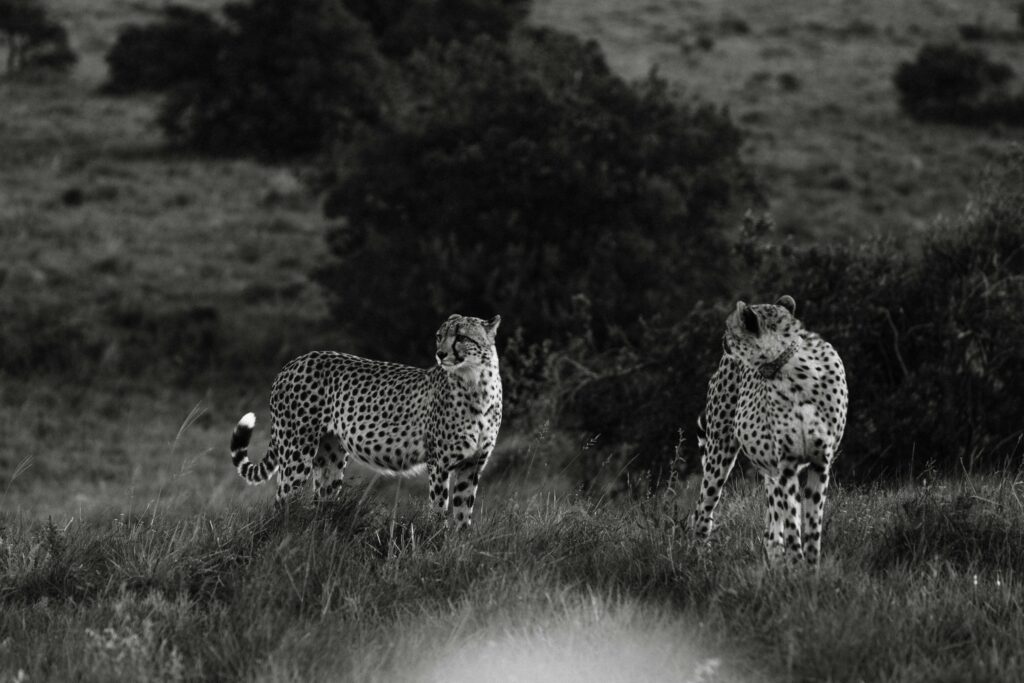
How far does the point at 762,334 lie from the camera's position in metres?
5.05

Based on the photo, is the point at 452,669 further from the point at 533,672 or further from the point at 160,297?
the point at 160,297

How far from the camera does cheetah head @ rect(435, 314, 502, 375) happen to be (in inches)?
213

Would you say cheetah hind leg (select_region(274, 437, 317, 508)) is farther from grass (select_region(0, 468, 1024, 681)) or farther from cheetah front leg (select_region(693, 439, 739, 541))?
cheetah front leg (select_region(693, 439, 739, 541))

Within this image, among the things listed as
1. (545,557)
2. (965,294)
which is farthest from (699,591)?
(965,294)

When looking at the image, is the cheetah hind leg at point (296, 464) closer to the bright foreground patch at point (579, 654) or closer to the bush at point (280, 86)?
the bright foreground patch at point (579, 654)

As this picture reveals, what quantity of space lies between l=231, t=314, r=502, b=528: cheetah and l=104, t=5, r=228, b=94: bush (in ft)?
74.3

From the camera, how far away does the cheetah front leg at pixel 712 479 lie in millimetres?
5598

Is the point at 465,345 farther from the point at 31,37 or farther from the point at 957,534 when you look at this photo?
the point at 31,37

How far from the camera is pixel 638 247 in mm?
16797

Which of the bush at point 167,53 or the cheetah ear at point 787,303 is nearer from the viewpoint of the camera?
the cheetah ear at point 787,303

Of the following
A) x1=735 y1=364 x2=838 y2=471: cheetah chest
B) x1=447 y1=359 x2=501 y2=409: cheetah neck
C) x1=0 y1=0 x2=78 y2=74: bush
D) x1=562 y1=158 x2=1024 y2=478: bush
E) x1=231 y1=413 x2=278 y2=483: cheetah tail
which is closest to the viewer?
x1=735 y1=364 x2=838 y2=471: cheetah chest

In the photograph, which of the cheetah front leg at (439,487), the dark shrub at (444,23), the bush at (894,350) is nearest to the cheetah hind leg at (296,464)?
the cheetah front leg at (439,487)

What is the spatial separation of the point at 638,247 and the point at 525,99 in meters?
3.27

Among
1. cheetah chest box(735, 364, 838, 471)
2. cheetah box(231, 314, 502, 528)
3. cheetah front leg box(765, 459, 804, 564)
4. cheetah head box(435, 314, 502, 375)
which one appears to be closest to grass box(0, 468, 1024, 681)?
cheetah front leg box(765, 459, 804, 564)
